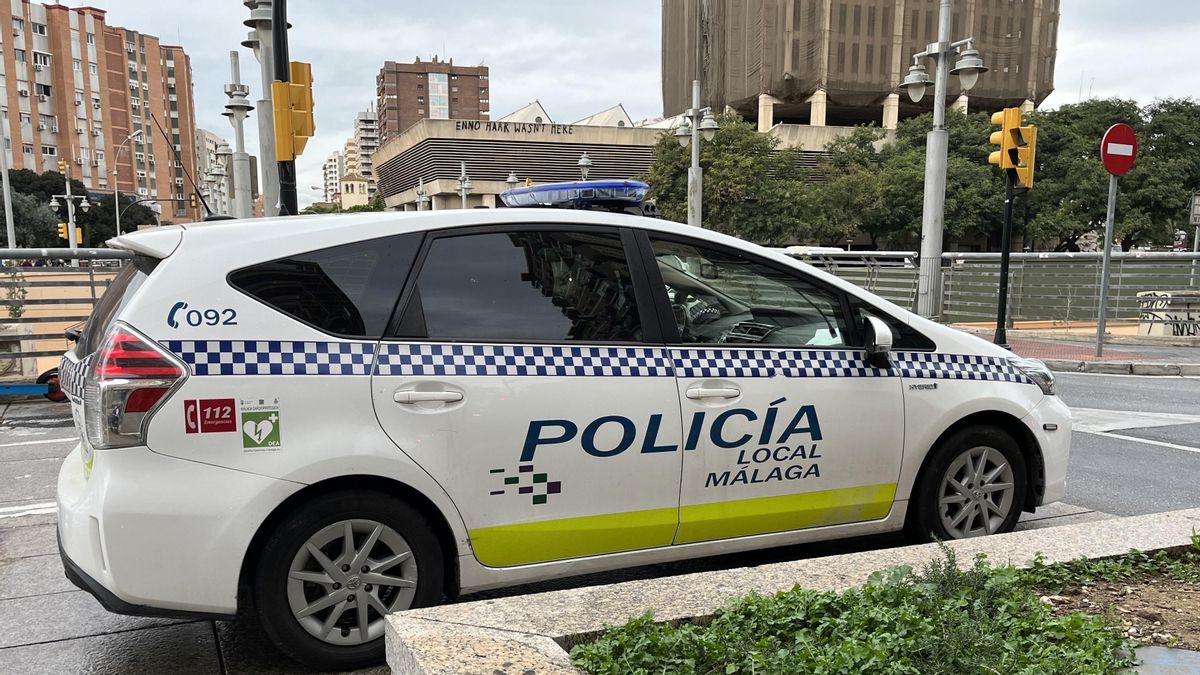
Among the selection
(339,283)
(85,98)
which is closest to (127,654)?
(339,283)

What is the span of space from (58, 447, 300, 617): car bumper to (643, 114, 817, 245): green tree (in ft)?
136

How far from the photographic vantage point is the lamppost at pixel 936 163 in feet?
46.2

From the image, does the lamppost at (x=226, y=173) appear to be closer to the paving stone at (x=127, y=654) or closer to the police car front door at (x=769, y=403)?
the paving stone at (x=127, y=654)

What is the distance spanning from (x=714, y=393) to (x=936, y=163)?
1225 cm

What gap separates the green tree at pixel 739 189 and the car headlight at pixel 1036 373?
3941 cm

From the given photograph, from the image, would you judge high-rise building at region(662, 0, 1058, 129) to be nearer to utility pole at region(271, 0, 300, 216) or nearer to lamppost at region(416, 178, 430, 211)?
lamppost at region(416, 178, 430, 211)

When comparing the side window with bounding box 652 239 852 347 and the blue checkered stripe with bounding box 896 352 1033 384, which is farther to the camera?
the blue checkered stripe with bounding box 896 352 1033 384

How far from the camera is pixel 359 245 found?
320 cm

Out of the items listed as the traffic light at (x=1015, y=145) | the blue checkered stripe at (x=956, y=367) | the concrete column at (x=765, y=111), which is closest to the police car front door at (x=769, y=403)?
the blue checkered stripe at (x=956, y=367)

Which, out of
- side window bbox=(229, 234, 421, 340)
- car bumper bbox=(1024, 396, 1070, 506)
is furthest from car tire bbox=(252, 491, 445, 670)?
car bumper bbox=(1024, 396, 1070, 506)

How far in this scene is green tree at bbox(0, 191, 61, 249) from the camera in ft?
192

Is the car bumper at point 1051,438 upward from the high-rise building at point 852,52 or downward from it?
downward

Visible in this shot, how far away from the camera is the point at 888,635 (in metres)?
2.38

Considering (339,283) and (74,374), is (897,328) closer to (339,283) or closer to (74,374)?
(339,283)
